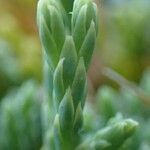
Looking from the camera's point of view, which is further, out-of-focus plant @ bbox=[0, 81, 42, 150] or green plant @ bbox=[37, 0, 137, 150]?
out-of-focus plant @ bbox=[0, 81, 42, 150]

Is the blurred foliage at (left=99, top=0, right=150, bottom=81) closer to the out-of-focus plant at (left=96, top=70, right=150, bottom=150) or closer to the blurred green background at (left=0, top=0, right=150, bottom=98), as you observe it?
the blurred green background at (left=0, top=0, right=150, bottom=98)

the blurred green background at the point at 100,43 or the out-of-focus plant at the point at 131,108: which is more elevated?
the out-of-focus plant at the point at 131,108

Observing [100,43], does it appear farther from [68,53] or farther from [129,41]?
[68,53]

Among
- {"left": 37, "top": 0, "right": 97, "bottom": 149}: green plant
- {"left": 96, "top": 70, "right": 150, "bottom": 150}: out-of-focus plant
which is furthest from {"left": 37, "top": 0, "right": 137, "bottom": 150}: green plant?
{"left": 96, "top": 70, "right": 150, "bottom": 150}: out-of-focus plant

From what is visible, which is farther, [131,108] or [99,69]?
[99,69]

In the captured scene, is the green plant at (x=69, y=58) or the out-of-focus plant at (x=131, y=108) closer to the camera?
the green plant at (x=69, y=58)

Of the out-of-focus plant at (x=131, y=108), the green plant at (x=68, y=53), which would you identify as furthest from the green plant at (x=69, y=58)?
the out-of-focus plant at (x=131, y=108)

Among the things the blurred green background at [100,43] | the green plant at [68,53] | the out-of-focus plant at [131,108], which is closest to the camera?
the green plant at [68,53]

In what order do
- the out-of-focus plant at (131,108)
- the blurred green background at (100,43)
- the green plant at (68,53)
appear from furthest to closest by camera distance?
the blurred green background at (100,43) < the out-of-focus plant at (131,108) < the green plant at (68,53)

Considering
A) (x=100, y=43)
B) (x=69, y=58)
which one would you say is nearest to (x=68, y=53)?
(x=69, y=58)

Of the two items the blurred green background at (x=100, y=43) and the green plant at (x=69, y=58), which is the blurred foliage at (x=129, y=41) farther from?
the green plant at (x=69, y=58)

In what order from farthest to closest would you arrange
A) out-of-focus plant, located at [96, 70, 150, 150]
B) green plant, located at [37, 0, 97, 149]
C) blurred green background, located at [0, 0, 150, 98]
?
blurred green background, located at [0, 0, 150, 98] → out-of-focus plant, located at [96, 70, 150, 150] → green plant, located at [37, 0, 97, 149]

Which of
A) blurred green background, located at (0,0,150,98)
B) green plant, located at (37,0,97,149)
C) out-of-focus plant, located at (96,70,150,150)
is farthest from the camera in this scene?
blurred green background, located at (0,0,150,98)

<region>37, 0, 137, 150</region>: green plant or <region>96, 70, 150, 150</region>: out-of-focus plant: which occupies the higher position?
<region>37, 0, 137, 150</region>: green plant
